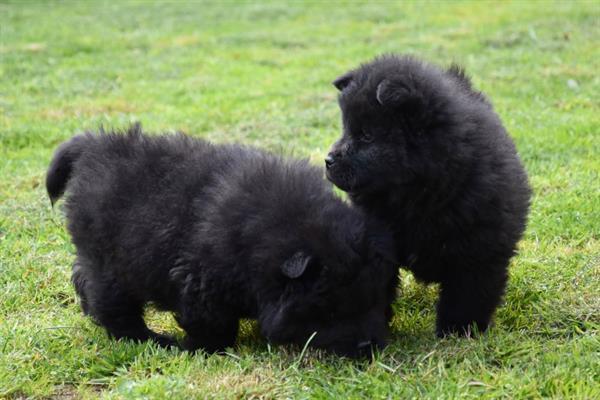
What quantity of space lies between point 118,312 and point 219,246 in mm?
943

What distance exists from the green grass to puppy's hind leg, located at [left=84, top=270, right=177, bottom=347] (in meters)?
0.13

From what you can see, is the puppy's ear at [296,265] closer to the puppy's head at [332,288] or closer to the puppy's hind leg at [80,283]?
the puppy's head at [332,288]

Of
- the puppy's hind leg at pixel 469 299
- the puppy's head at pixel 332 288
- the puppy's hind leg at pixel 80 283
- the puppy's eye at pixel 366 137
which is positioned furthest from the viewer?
the puppy's hind leg at pixel 80 283

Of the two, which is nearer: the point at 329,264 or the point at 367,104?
the point at 329,264

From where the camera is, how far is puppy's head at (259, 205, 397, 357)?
403cm

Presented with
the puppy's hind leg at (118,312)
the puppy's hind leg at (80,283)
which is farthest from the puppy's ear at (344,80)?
the puppy's hind leg at (80,283)

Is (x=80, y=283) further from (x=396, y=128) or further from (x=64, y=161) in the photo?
(x=396, y=128)

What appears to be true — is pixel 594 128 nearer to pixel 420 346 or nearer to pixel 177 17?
pixel 420 346

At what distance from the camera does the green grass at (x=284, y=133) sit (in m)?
3.98

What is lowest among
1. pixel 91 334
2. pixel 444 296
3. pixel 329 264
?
pixel 91 334

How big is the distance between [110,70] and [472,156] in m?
9.28

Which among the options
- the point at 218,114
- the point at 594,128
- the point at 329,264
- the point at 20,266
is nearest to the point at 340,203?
the point at 329,264

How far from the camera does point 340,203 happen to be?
434cm

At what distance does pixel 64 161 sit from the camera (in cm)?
504
